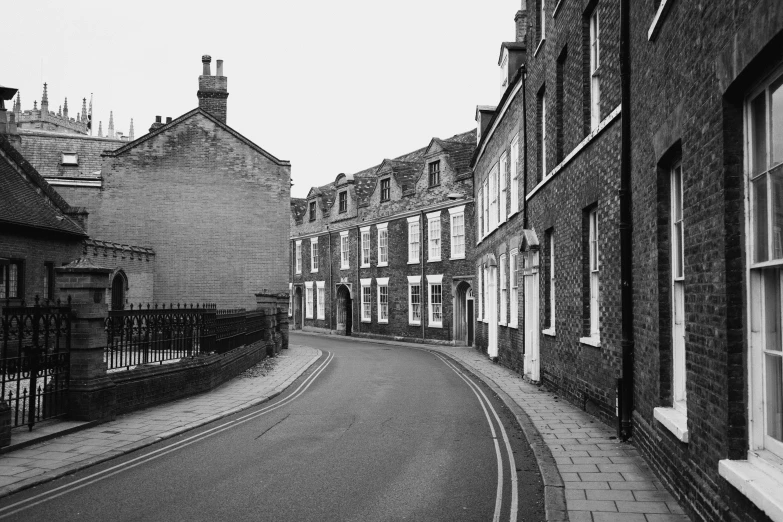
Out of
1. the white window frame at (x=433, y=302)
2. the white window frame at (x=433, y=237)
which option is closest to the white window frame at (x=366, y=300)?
the white window frame at (x=433, y=302)

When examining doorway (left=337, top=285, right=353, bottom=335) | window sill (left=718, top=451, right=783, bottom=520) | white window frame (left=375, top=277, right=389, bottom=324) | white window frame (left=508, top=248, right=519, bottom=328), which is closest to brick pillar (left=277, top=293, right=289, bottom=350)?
white window frame (left=508, top=248, right=519, bottom=328)

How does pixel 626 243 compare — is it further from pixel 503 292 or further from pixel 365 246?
pixel 365 246

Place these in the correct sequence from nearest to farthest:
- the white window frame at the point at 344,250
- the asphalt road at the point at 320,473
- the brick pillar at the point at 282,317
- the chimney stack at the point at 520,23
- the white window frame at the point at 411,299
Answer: the asphalt road at the point at 320,473
the chimney stack at the point at 520,23
the brick pillar at the point at 282,317
the white window frame at the point at 411,299
the white window frame at the point at 344,250

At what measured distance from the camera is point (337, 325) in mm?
43469

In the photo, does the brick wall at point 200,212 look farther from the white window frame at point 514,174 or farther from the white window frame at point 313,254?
the white window frame at point 313,254

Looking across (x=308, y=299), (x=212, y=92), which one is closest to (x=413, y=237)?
(x=212, y=92)

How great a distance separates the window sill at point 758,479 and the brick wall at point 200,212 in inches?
973

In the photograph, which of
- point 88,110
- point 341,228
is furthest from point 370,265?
point 88,110

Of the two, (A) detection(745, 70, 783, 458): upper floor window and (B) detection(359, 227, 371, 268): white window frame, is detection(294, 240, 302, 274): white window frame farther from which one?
(A) detection(745, 70, 783, 458): upper floor window

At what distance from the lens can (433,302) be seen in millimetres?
34406

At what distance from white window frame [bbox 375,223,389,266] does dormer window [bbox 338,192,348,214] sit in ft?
15.3

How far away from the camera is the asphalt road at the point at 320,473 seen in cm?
607

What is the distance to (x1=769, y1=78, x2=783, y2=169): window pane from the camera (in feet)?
13.2

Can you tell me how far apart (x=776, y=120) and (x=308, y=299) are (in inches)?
1758
